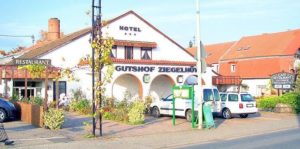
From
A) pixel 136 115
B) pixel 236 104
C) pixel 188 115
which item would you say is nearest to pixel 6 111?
pixel 136 115

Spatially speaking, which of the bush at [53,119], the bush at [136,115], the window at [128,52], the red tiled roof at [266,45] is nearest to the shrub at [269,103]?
the window at [128,52]

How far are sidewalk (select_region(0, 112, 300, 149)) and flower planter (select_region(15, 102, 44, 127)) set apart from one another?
28.1 inches

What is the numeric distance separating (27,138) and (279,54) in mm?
38161

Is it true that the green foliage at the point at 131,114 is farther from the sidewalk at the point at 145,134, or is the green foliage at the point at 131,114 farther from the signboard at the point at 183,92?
the signboard at the point at 183,92

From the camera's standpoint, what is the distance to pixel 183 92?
2011 centimetres

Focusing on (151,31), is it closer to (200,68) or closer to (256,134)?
(200,68)

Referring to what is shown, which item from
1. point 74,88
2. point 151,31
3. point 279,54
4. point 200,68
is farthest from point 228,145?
point 279,54

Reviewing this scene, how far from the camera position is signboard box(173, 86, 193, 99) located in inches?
777

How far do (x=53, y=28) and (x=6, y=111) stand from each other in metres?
24.1

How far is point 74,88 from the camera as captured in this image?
32.2 m

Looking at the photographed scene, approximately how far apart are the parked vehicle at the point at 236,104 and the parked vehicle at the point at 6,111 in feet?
39.3

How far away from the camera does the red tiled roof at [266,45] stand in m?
48.5

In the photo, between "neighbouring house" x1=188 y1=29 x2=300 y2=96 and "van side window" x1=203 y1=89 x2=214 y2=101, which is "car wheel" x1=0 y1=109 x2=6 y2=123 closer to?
"van side window" x1=203 y1=89 x2=214 y2=101

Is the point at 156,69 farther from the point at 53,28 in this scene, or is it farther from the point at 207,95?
the point at 53,28
